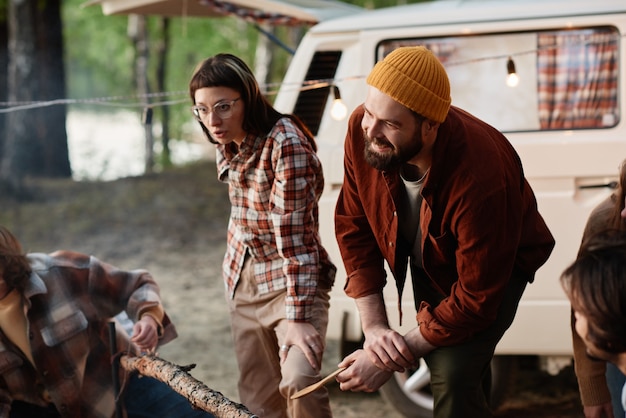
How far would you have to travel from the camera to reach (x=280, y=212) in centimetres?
316

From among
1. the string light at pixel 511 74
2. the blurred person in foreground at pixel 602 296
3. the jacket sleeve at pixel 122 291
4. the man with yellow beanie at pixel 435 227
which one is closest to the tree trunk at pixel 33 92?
the jacket sleeve at pixel 122 291

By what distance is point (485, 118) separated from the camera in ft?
14.7

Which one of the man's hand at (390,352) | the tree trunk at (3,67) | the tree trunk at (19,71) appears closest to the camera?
the man's hand at (390,352)

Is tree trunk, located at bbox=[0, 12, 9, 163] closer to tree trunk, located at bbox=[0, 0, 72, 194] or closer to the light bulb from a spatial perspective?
tree trunk, located at bbox=[0, 0, 72, 194]

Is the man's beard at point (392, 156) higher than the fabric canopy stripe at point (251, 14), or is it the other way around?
the man's beard at point (392, 156)

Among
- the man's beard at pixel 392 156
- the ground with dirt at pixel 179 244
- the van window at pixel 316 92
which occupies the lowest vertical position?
the ground with dirt at pixel 179 244

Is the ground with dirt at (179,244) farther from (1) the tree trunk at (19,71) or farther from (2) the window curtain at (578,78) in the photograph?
(2) the window curtain at (578,78)

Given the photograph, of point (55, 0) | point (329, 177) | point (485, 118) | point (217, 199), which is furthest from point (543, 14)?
point (55, 0)

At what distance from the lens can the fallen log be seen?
9.39 feet

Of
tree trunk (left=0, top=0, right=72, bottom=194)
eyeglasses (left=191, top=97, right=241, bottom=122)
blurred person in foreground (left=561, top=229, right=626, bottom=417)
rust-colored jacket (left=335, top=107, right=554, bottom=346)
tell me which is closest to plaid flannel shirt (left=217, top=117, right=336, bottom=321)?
eyeglasses (left=191, top=97, right=241, bottom=122)

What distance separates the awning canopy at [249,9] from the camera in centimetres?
511

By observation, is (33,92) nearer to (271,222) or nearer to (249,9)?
(249,9)

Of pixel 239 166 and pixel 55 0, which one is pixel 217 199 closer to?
pixel 55 0

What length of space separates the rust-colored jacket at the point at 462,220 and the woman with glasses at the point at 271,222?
28 centimetres
